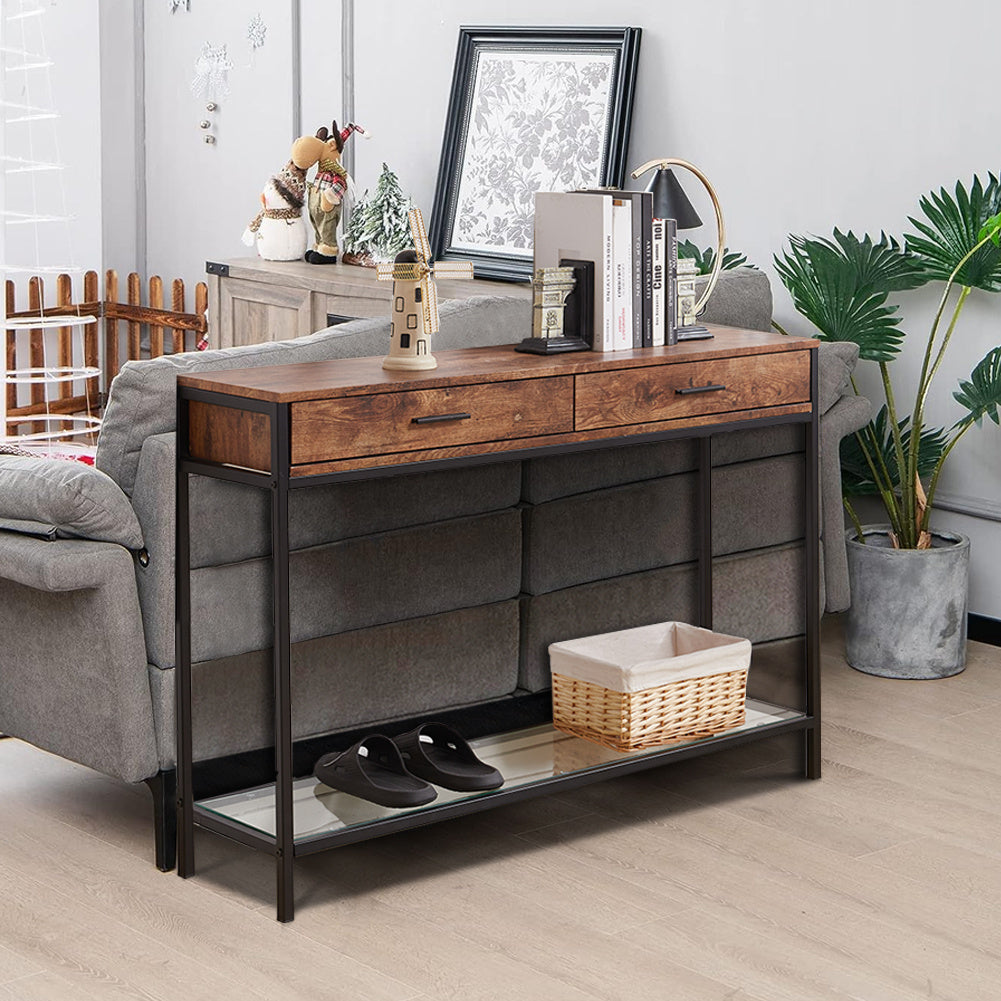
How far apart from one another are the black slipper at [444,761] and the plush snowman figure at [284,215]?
308 cm

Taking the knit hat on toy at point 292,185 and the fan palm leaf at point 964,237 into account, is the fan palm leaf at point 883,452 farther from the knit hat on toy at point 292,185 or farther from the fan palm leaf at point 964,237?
the knit hat on toy at point 292,185

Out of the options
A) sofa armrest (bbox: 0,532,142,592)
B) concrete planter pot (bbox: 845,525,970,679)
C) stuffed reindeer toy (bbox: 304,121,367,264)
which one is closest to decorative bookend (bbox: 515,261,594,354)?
sofa armrest (bbox: 0,532,142,592)

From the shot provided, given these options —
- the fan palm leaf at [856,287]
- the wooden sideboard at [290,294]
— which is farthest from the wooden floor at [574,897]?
the wooden sideboard at [290,294]

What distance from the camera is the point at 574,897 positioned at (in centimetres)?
289

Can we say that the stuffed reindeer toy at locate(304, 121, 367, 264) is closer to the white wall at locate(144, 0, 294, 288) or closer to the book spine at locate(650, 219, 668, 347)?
the white wall at locate(144, 0, 294, 288)

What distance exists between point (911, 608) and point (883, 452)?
1.71 ft

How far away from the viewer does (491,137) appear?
18.1ft

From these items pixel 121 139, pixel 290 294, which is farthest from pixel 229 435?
pixel 121 139

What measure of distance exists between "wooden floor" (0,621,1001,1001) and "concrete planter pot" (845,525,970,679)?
0.59 metres

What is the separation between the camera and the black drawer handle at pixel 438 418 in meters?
2.78

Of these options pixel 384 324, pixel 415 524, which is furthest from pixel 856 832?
pixel 384 324

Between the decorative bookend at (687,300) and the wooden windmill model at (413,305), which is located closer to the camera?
the wooden windmill model at (413,305)

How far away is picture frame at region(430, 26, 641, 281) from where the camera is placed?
203 inches

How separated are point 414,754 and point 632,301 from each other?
38.3 inches
